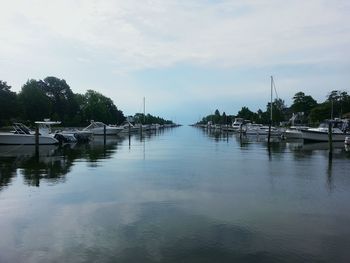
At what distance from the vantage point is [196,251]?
11.2m

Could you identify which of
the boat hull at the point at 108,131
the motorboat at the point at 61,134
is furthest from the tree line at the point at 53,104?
the motorboat at the point at 61,134

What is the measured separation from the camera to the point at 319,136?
60250mm

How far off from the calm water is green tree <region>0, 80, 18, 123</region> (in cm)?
4539

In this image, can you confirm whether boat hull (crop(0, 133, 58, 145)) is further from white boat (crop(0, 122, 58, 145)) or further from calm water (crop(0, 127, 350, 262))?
calm water (crop(0, 127, 350, 262))

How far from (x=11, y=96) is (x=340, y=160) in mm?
53580

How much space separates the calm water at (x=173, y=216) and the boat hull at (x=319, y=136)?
34.7 m

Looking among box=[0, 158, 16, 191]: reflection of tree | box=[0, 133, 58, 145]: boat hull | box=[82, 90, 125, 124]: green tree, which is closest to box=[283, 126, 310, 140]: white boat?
box=[0, 133, 58, 145]: boat hull

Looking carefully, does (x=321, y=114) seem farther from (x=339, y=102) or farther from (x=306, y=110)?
(x=306, y=110)

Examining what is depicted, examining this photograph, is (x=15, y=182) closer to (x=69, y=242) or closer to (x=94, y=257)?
(x=69, y=242)

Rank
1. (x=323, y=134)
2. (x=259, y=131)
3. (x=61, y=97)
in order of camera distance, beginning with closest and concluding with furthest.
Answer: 1. (x=323, y=134)
2. (x=259, y=131)
3. (x=61, y=97)

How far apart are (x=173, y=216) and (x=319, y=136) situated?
163 feet

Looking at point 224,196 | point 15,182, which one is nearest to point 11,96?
point 15,182

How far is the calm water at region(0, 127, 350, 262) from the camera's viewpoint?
441 inches

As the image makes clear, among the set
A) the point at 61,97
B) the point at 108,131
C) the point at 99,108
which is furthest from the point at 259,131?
the point at 61,97
